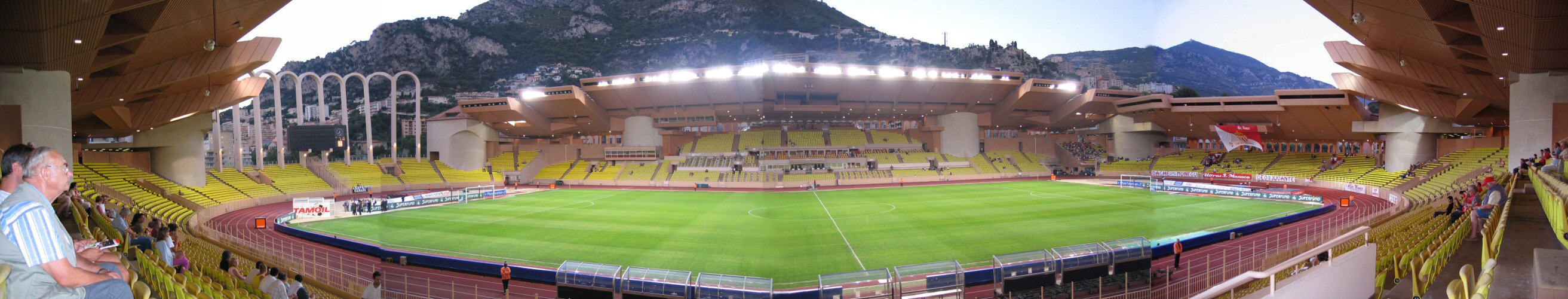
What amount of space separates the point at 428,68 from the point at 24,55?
57.4 meters

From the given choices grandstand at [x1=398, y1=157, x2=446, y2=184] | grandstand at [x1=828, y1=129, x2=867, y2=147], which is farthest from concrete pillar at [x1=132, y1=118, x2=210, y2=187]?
grandstand at [x1=828, y1=129, x2=867, y2=147]

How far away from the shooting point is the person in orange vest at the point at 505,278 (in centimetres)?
1098

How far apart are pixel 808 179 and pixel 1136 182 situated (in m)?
18.6

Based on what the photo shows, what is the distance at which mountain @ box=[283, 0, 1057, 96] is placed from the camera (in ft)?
191

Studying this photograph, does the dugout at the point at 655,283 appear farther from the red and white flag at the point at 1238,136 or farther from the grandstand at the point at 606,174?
the grandstand at the point at 606,174

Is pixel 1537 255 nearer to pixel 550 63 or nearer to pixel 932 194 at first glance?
pixel 932 194

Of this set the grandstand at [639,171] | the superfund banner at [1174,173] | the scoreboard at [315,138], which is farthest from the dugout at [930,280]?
the superfund banner at [1174,173]

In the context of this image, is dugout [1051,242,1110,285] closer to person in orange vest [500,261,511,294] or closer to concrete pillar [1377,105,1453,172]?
person in orange vest [500,261,511,294]

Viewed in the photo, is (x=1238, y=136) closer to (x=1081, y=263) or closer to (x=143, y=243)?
(x=1081, y=263)

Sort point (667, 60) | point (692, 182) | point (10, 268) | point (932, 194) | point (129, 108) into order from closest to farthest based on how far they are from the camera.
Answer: point (10, 268) < point (129, 108) < point (932, 194) < point (692, 182) < point (667, 60)

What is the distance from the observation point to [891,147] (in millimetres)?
44000

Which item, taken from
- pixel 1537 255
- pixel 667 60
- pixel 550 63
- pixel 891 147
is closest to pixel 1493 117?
pixel 891 147

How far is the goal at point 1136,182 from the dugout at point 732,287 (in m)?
29.5

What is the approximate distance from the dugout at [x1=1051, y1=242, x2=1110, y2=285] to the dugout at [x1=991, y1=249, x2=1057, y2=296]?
0.56ft
